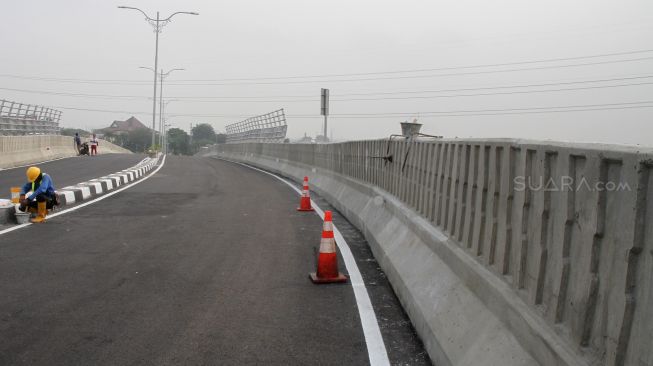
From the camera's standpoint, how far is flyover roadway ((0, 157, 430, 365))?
15.2 ft

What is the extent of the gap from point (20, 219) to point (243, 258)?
5.21m

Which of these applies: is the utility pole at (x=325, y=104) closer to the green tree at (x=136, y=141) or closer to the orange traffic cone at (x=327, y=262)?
the orange traffic cone at (x=327, y=262)

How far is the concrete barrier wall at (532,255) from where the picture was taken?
8.34 ft

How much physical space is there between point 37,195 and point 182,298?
632 centimetres

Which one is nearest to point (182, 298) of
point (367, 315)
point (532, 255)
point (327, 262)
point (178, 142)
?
point (327, 262)

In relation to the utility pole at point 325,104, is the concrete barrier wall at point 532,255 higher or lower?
lower

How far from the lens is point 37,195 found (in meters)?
11.0

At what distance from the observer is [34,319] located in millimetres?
5281

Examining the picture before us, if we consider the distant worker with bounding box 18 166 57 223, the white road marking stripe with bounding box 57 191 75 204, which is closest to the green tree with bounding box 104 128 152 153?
the white road marking stripe with bounding box 57 191 75 204

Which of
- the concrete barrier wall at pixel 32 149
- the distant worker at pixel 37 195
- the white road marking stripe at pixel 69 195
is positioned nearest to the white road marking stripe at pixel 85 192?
the white road marking stripe at pixel 69 195

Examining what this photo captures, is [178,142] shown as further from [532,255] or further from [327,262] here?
[532,255]

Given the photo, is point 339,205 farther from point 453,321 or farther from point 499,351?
point 499,351

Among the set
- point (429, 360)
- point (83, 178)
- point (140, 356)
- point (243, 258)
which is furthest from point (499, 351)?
point (83, 178)

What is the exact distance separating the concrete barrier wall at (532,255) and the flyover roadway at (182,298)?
59cm
